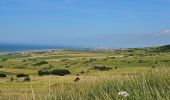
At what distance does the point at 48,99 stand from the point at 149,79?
245cm

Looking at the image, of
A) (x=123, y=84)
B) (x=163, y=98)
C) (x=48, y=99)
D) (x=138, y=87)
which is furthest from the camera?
(x=123, y=84)

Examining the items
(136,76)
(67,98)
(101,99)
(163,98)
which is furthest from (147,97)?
(136,76)

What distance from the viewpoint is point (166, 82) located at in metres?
9.62

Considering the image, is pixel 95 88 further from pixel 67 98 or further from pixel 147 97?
pixel 147 97

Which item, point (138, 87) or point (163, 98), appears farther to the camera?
point (138, 87)

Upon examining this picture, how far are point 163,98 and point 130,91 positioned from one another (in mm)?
1662

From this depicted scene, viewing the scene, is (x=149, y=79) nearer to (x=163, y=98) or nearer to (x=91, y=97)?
(x=91, y=97)

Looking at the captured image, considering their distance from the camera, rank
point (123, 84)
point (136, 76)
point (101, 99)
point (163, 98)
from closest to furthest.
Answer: point (163, 98)
point (101, 99)
point (123, 84)
point (136, 76)

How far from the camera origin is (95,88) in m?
10.8

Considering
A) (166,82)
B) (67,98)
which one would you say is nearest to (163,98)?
(166,82)

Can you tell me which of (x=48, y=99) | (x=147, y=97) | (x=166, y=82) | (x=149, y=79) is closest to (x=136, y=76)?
(x=149, y=79)

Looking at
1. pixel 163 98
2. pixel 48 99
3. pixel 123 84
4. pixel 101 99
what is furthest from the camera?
pixel 123 84

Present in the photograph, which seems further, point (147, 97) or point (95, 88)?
point (95, 88)

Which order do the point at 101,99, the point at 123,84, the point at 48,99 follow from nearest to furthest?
the point at 101,99 < the point at 48,99 < the point at 123,84
